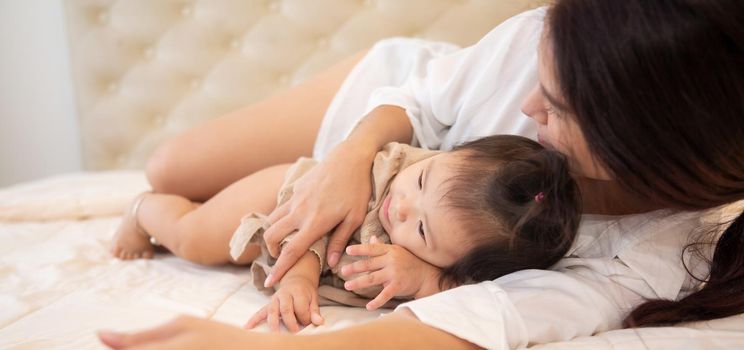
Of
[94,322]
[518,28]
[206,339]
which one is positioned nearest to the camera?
[206,339]

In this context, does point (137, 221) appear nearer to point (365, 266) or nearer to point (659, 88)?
point (365, 266)

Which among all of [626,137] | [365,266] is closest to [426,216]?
[365,266]

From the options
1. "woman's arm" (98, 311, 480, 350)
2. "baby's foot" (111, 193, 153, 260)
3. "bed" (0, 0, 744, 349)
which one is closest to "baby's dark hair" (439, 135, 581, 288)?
"woman's arm" (98, 311, 480, 350)

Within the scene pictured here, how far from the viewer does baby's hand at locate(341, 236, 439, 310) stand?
3.01 feet

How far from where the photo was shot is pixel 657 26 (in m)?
0.71

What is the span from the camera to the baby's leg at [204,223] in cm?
120

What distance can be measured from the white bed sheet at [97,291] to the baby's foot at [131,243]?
0.03 meters

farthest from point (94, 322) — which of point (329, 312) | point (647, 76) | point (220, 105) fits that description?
point (220, 105)

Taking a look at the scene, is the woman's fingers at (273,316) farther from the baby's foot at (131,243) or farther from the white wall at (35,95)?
the white wall at (35,95)

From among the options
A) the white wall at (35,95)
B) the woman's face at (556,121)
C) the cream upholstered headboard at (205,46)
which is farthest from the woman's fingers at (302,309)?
the white wall at (35,95)

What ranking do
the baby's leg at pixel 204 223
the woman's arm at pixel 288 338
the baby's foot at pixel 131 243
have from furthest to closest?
the baby's foot at pixel 131 243 < the baby's leg at pixel 204 223 < the woman's arm at pixel 288 338

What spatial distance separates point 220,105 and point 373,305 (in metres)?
1.60

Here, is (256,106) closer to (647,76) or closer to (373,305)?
(373,305)

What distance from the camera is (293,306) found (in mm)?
904
